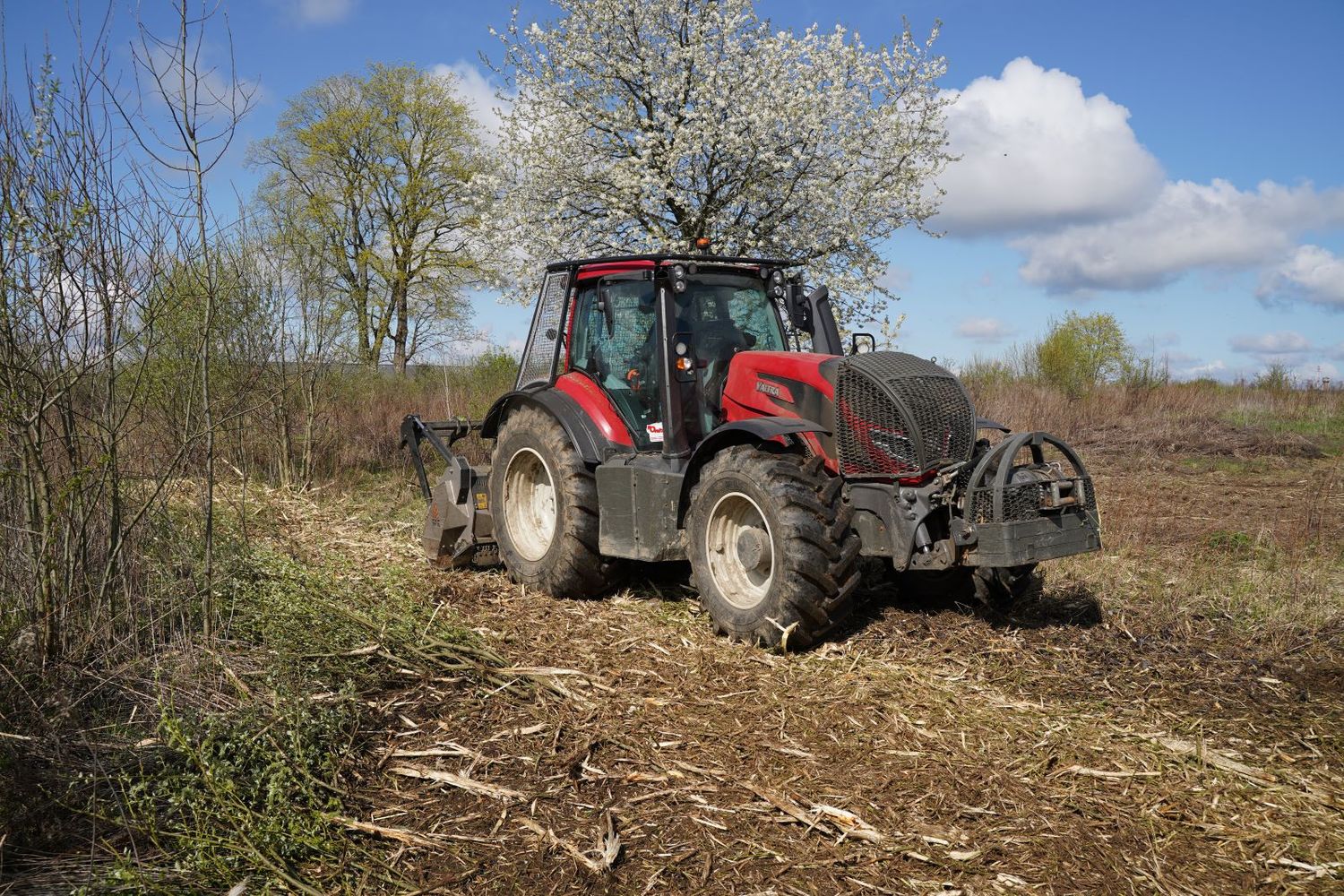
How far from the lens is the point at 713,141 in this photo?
15.3 m

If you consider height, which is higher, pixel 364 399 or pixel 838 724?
pixel 364 399

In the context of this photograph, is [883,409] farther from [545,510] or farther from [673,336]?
[545,510]

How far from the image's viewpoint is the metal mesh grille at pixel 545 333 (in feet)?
23.4

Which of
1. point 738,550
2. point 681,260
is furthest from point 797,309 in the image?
point 738,550

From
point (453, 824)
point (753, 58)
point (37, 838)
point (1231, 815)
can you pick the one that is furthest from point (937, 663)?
point (753, 58)

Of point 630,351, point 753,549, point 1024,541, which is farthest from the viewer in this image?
point 630,351

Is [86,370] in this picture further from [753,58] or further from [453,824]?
[753,58]

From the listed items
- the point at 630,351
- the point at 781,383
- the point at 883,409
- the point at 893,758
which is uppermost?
the point at 630,351

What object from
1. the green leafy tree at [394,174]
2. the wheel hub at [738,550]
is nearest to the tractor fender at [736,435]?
the wheel hub at [738,550]

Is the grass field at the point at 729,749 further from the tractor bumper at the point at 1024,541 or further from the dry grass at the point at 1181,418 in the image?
the dry grass at the point at 1181,418

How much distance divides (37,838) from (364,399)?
1166 centimetres

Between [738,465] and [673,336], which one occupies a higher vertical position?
[673,336]

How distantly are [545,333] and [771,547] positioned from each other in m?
2.72

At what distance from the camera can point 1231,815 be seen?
3.59 metres
